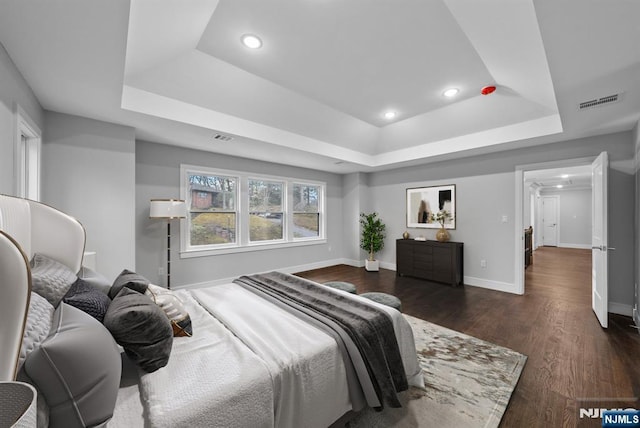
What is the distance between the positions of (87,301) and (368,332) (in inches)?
60.2

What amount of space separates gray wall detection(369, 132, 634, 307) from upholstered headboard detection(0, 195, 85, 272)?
5386 mm

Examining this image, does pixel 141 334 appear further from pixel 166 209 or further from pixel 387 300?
pixel 166 209

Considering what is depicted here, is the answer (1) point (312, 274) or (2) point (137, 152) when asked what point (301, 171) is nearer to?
(1) point (312, 274)

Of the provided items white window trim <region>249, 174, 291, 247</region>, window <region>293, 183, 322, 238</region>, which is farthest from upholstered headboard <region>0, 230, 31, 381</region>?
window <region>293, 183, 322, 238</region>

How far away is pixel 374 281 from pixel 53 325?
4.69 meters

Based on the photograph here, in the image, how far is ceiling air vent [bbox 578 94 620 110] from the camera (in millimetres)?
2488

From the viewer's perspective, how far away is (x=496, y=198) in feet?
14.9

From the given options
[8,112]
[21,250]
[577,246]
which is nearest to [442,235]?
[21,250]

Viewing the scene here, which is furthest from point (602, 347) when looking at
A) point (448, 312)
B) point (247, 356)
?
point (247, 356)

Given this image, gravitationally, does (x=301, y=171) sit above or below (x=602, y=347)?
above

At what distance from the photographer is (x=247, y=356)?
1332mm

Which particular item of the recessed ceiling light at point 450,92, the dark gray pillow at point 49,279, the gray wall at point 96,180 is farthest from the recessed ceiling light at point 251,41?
the recessed ceiling light at point 450,92

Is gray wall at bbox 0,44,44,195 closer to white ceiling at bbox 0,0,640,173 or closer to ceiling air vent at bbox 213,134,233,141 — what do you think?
white ceiling at bbox 0,0,640,173

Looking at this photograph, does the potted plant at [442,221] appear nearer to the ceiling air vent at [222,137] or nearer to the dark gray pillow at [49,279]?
the ceiling air vent at [222,137]
